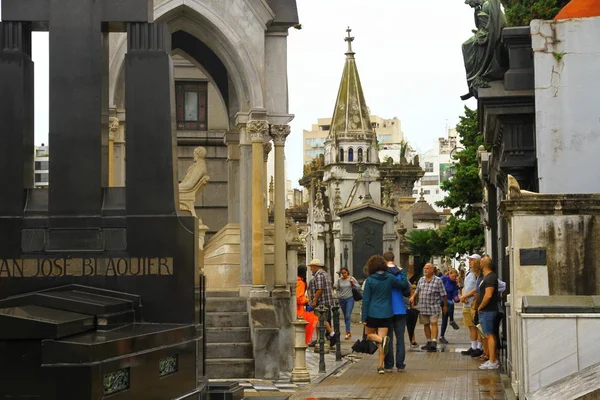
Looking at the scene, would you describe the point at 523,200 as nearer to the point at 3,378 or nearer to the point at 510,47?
the point at 510,47

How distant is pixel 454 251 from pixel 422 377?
35.4 meters

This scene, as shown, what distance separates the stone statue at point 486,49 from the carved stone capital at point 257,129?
3.74 meters

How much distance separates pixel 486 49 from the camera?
656 inches

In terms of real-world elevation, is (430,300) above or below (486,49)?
below

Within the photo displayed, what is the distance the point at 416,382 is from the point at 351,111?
256 ft

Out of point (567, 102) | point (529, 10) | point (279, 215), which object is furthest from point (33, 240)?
point (529, 10)

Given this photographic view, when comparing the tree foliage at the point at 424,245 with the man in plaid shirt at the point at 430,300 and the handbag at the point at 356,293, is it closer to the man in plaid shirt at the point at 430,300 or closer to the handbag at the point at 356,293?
the handbag at the point at 356,293

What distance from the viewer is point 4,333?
7418 mm

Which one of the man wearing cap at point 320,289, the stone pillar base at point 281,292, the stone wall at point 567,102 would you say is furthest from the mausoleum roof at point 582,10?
the man wearing cap at point 320,289

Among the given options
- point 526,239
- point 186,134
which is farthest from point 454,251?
point 526,239

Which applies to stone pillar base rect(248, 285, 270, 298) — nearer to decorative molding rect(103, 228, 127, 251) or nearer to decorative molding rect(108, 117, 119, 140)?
decorative molding rect(108, 117, 119, 140)

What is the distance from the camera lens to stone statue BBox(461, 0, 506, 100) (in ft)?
54.1

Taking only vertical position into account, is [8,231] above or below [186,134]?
below

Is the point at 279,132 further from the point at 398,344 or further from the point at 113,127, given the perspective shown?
the point at 398,344
